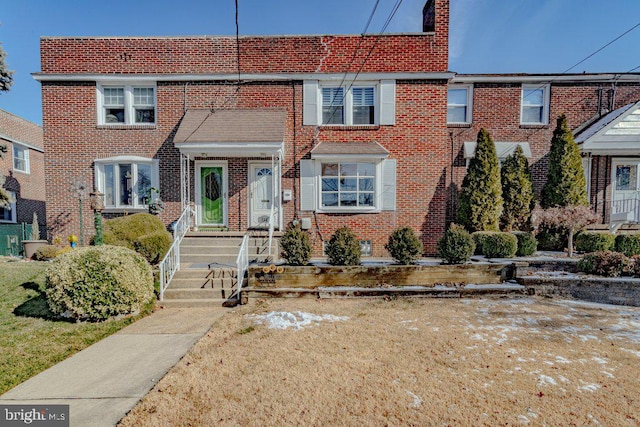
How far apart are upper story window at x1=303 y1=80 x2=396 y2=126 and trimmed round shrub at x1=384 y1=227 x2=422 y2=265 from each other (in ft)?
16.0

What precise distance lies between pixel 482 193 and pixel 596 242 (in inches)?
145

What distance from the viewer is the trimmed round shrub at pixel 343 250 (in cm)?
730

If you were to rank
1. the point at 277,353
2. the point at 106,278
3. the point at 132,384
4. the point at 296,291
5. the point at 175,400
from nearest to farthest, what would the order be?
1. the point at 175,400
2. the point at 132,384
3. the point at 277,353
4. the point at 106,278
5. the point at 296,291

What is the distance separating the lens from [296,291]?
265 inches

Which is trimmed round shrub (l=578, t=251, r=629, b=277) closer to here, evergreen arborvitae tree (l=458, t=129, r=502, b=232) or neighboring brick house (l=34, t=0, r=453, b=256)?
evergreen arborvitae tree (l=458, t=129, r=502, b=232)

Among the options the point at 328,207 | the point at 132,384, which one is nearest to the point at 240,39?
the point at 328,207

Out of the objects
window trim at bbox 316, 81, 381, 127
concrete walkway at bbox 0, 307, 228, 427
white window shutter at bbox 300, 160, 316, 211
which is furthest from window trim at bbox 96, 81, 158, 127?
concrete walkway at bbox 0, 307, 228, 427

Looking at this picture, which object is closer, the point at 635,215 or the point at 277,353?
the point at 277,353

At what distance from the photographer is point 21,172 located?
18.0m

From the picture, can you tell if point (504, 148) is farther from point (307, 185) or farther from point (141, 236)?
point (141, 236)

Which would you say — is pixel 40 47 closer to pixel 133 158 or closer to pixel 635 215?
pixel 133 158

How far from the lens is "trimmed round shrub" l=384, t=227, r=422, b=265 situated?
7.43m

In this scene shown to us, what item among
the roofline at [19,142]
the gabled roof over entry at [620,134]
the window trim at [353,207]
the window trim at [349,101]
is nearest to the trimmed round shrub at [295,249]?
the window trim at [353,207]

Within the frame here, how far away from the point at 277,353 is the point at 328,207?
22.9 ft
